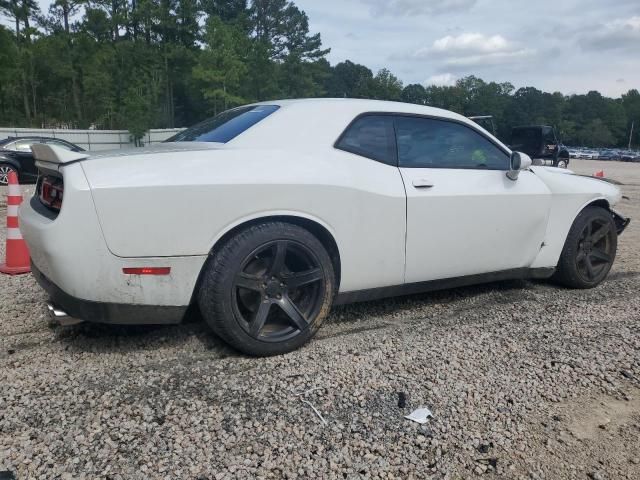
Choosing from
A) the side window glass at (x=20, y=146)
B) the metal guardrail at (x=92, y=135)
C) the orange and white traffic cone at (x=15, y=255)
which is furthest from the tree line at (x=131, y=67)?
the orange and white traffic cone at (x=15, y=255)

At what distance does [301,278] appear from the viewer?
291 cm

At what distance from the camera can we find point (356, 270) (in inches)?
123

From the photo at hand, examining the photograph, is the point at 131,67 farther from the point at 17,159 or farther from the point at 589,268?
the point at 589,268

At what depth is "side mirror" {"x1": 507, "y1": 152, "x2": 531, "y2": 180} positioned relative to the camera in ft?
12.2

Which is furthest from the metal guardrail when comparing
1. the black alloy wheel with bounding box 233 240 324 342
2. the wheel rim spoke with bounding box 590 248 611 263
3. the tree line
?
the black alloy wheel with bounding box 233 240 324 342

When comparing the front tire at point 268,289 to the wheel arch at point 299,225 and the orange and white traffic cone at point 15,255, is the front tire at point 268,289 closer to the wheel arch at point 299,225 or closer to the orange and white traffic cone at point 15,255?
the wheel arch at point 299,225

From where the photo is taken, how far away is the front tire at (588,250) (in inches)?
168

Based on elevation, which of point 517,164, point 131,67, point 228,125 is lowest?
point 517,164

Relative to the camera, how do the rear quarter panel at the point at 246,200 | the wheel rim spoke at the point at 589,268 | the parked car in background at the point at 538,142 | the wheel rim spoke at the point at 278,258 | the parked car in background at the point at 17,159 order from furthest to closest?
1. the parked car in background at the point at 538,142
2. the parked car in background at the point at 17,159
3. the wheel rim spoke at the point at 589,268
4. the wheel rim spoke at the point at 278,258
5. the rear quarter panel at the point at 246,200

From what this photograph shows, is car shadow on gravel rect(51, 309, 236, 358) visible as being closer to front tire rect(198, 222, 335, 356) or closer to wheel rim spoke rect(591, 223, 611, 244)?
front tire rect(198, 222, 335, 356)

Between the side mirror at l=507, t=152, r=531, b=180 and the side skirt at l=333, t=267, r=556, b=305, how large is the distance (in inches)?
28.8

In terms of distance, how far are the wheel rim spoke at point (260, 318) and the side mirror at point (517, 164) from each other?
209 cm

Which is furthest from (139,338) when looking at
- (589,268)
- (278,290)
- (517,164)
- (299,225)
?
(589,268)

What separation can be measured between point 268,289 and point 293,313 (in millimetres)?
209
